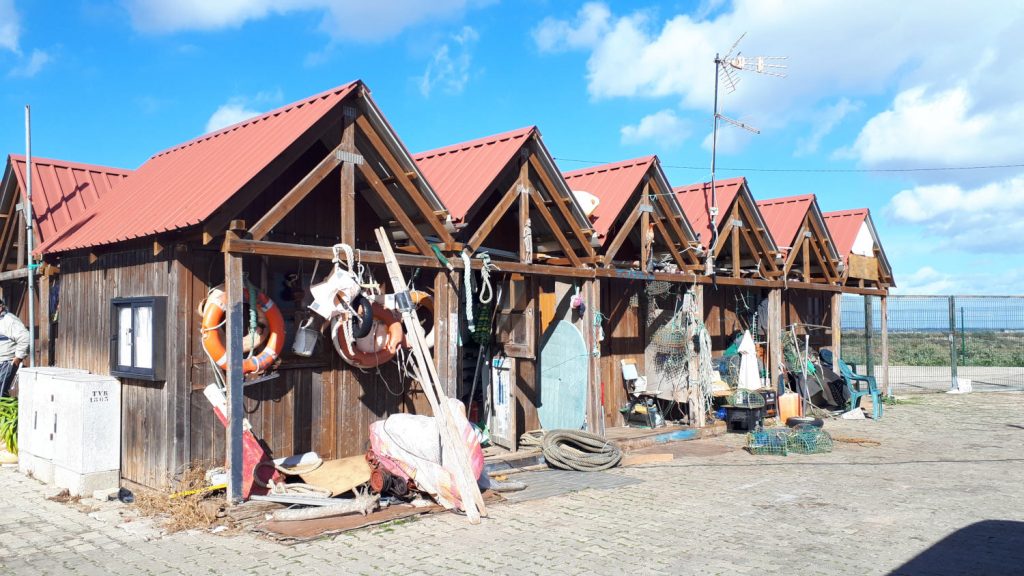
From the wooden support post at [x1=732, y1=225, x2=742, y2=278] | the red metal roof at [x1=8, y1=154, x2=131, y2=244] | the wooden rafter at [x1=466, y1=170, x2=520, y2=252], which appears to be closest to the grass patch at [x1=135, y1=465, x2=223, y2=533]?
the wooden rafter at [x1=466, y1=170, x2=520, y2=252]

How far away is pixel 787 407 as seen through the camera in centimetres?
1466

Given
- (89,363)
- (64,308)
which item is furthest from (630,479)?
(64,308)

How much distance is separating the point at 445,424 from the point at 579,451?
→ 2968mm

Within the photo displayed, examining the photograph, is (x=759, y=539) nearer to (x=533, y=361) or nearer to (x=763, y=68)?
(x=533, y=361)

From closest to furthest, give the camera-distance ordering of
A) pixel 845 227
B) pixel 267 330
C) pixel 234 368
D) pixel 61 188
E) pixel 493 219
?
pixel 234 368 < pixel 267 330 < pixel 493 219 < pixel 61 188 < pixel 845 227

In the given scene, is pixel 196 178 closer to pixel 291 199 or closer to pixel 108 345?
pixel 291 199

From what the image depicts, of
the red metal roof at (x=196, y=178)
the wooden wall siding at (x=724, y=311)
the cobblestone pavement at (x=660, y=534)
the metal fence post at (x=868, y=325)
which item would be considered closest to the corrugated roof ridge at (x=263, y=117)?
the red metal roof at (x=196, y=178)

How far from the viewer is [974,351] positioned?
36.5 m

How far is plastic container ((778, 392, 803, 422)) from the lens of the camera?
14.6 meters

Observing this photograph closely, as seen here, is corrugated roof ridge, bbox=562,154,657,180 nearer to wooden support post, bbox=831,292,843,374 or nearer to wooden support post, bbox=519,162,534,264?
wooden support post, bbox=519,162,534,264

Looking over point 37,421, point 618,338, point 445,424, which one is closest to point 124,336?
point 37,421

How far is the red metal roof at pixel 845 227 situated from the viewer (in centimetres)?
1734

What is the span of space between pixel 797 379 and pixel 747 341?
2389 millimetres

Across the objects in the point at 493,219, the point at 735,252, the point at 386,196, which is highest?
the point at 386,196
